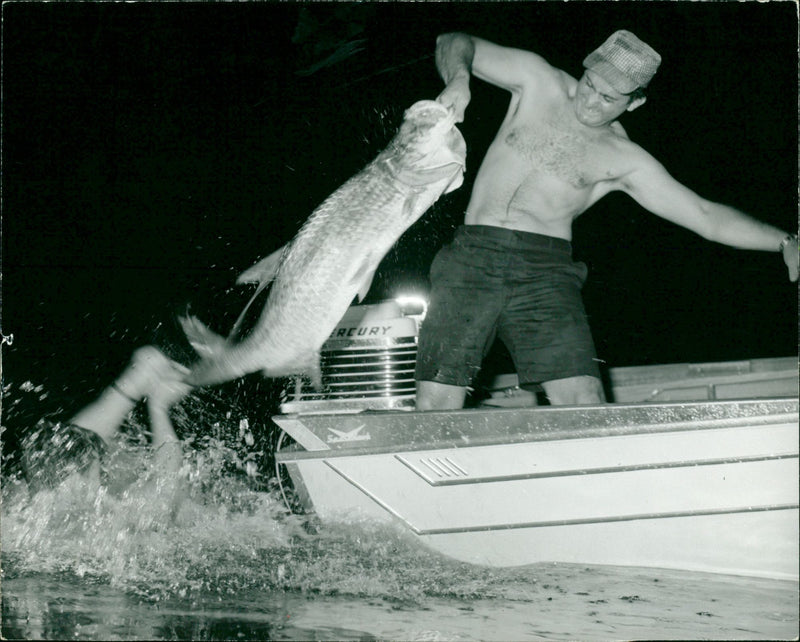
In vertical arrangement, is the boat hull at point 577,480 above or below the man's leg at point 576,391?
below

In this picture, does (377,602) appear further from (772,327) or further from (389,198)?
(772,327)

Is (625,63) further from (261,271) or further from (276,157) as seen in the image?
(276,157)

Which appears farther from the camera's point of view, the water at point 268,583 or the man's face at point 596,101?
the man's face at point 596,101


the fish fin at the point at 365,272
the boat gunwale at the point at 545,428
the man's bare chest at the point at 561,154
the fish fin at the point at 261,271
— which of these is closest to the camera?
the boat gunwale at the point at 545,428

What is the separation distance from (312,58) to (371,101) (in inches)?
66.8

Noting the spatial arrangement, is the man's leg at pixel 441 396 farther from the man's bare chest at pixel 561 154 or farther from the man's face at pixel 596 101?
the man's face at pixel 596 101

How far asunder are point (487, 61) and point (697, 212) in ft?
3.89

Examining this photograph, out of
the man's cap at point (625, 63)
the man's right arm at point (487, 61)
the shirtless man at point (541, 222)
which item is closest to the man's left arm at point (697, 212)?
the shirtless man at point (541, 222)

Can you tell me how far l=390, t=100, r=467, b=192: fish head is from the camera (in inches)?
109

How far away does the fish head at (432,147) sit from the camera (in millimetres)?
2775

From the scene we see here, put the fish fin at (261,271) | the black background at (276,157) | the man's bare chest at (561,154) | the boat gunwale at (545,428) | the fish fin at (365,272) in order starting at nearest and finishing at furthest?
the boat gunwale at (545,428), the fish fin at (365,272), the fish fin at (261,271), the man's bare chest at (561,154), the black background at (276,157)

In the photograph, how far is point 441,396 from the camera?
328 cm

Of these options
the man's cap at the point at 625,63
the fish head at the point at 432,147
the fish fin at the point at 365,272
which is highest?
the man's cap at the point at 625,63

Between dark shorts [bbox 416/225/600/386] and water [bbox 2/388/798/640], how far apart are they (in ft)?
2.72
